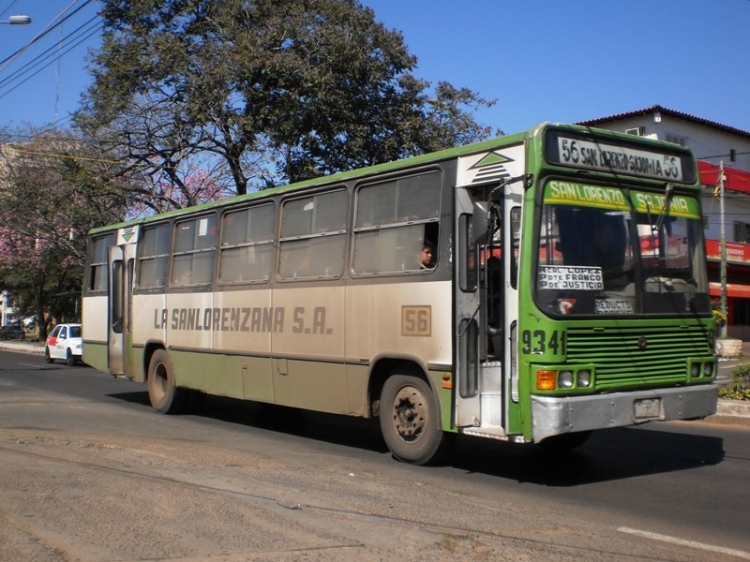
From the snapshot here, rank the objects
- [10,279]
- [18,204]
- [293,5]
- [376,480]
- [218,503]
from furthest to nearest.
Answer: [10,279] → [18,204] → [293,5] → [376,480] → [218,503]

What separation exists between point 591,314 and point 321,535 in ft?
10.8

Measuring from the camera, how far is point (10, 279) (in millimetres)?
43312

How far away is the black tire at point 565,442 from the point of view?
371 inches

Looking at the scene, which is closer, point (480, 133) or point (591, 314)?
point (591, 314)

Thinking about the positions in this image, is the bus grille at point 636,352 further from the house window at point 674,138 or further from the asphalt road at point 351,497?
the house window at point 674,138

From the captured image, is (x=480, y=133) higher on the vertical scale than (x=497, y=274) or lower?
higher

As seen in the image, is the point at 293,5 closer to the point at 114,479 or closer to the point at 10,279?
the point at 114,479

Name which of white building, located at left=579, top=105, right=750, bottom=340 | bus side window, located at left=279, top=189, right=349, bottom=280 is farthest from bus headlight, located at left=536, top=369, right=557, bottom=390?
white building, located at left=579, top=105, right=750, bottom=340

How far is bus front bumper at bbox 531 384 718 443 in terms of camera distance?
7293 mm

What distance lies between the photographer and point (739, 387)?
1321 cm

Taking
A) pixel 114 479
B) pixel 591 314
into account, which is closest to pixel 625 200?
pixel 591 314

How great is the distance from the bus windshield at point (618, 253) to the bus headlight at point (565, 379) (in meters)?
0.54

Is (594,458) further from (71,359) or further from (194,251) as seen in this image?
(71,359)

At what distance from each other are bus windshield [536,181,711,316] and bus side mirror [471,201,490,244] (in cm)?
62
